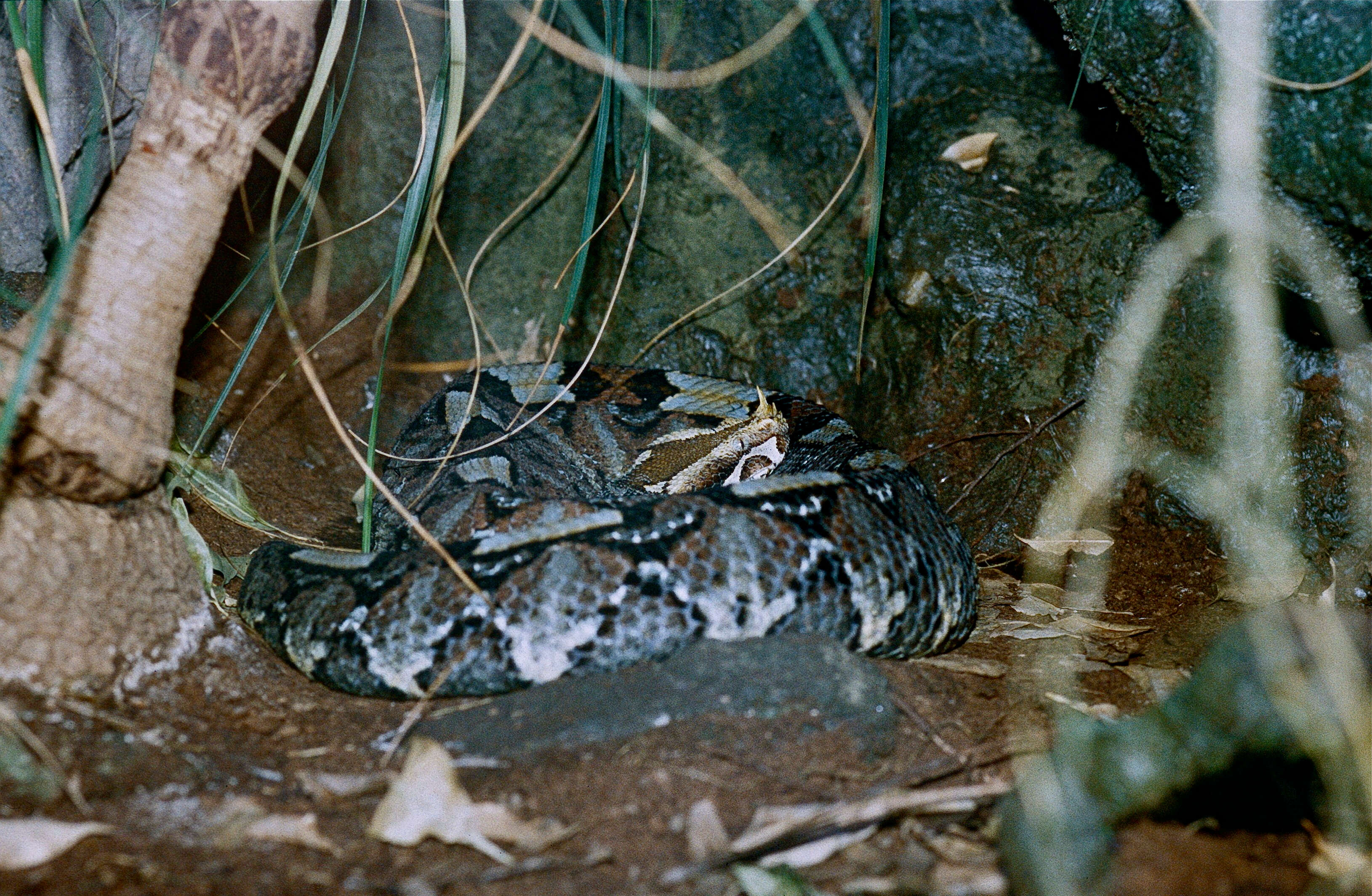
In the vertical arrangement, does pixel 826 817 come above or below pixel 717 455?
below

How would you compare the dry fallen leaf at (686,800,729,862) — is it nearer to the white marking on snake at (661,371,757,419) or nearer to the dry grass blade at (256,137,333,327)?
the white marking on snake at (661,371,757,419)

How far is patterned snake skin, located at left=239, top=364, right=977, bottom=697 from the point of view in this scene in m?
3.47

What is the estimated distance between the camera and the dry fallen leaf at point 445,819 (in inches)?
95.3

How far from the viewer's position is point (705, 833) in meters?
2.44

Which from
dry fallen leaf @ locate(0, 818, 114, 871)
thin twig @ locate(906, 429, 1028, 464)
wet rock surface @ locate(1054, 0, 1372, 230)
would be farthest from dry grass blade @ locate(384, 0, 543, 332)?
thin twig @ locate(906, 429, 1028, 464)

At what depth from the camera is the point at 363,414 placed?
5992 mm

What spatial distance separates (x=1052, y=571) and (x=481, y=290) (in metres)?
3.89

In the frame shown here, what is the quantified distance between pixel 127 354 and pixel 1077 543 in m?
4.45

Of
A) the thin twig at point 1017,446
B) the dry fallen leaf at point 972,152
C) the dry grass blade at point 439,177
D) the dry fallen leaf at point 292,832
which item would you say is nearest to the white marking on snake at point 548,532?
the dry grass blade at point 439,177

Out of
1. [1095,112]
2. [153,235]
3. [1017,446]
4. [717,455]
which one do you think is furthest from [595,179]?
[1095,112]

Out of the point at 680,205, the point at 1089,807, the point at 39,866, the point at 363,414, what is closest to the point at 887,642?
the point at 1089,807

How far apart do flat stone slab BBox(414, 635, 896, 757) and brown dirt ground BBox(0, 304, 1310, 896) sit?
7 centimetres

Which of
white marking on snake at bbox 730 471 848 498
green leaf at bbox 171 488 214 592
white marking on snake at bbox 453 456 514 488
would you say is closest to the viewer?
white marking on snake at bbox 730 471 848 498

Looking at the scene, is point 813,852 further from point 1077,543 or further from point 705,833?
point 1077,543
